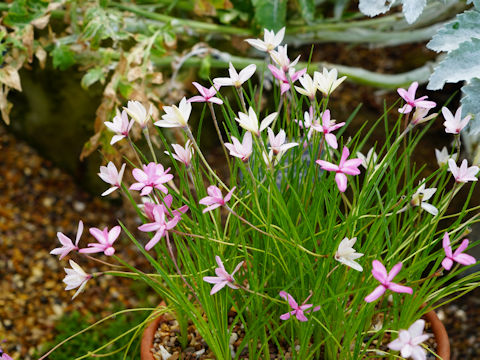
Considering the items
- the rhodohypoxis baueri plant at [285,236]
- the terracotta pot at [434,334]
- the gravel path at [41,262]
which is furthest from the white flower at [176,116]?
the gravel path at [41,262]

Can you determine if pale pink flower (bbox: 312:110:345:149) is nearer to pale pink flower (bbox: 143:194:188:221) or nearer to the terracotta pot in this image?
pale pink flower (bbox: 143:194:188:221)

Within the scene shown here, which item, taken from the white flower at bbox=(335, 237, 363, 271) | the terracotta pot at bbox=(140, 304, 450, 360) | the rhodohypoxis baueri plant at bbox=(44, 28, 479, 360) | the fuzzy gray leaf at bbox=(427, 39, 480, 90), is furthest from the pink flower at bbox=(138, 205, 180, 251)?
the fuzzy gray leaf at bbox=(427, 39, 480, 90)

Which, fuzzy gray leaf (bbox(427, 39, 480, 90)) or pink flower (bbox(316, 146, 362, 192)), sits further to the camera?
fuzzy gray leaf (bbox(427, 39, 480, 90))

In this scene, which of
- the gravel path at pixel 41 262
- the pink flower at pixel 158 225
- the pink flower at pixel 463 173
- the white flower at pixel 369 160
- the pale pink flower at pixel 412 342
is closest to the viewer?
the pale pink flower at pixel 412 342

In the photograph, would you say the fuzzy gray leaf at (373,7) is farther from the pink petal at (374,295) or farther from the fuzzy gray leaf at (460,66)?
the pink petal at (374,295)

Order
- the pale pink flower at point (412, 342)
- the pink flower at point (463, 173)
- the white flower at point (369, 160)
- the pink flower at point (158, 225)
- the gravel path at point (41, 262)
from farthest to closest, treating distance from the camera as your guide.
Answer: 1. the gravel path at point (41, 262)
2. the white flower at point (369, 160)
3. the pink flower at point (463, 173)
4. the pink flower at point (158, 225)
5. the pale pink flower at point (412, 342)

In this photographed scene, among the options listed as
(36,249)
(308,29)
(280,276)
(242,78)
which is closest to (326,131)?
(242,78)

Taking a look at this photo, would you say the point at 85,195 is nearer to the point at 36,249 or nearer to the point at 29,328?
the point at 36,249
